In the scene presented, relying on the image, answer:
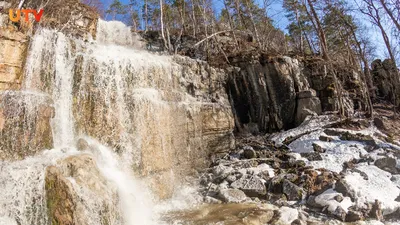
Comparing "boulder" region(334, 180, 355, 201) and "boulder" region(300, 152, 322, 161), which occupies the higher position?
"boulder" region(300, 152, 322, 161)

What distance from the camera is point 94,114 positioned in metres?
8.45

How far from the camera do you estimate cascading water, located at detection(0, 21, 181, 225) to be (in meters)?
5.65

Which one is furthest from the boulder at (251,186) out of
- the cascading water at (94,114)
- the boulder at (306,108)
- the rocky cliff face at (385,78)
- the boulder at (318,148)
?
the rocky cliff face at (385,78)

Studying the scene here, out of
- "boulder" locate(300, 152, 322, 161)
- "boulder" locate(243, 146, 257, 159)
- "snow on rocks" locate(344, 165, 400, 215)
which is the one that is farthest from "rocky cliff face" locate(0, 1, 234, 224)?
"snow on rocks" locate(344, 165, 400, 215)

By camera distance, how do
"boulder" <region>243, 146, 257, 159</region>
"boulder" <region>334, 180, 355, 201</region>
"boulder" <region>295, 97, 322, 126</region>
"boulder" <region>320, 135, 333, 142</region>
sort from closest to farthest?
"boulder" <region>334, 180, 355, 201</region>
"boulder" <region>243, 146, 257, 159</region>
"boulder" <region>320, 135, 333, 142</region>
"boulder" <region>295, 97, 322, 126</region>

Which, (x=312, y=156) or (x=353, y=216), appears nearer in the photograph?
(x=353, y=216)

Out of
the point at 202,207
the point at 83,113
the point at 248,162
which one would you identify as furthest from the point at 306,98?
the point at 83,113

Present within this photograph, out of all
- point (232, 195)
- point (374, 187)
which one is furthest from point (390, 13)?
point (232, 195)

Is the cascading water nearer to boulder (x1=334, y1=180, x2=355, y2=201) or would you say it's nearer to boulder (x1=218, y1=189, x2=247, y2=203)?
boulder (x1=218, y1=189, x2=247, y2=203)

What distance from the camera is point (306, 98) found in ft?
44.7

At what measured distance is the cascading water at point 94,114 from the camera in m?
5.65

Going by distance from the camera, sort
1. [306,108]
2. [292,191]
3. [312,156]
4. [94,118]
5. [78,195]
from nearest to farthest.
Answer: [78,195]
[292,191]
[94,118]
[312,156]
[306,108]

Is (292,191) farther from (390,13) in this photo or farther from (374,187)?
(390,13)

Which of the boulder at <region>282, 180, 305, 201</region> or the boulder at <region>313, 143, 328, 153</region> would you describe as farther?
the boulder at <region>313, 143, 328, 153</region>
